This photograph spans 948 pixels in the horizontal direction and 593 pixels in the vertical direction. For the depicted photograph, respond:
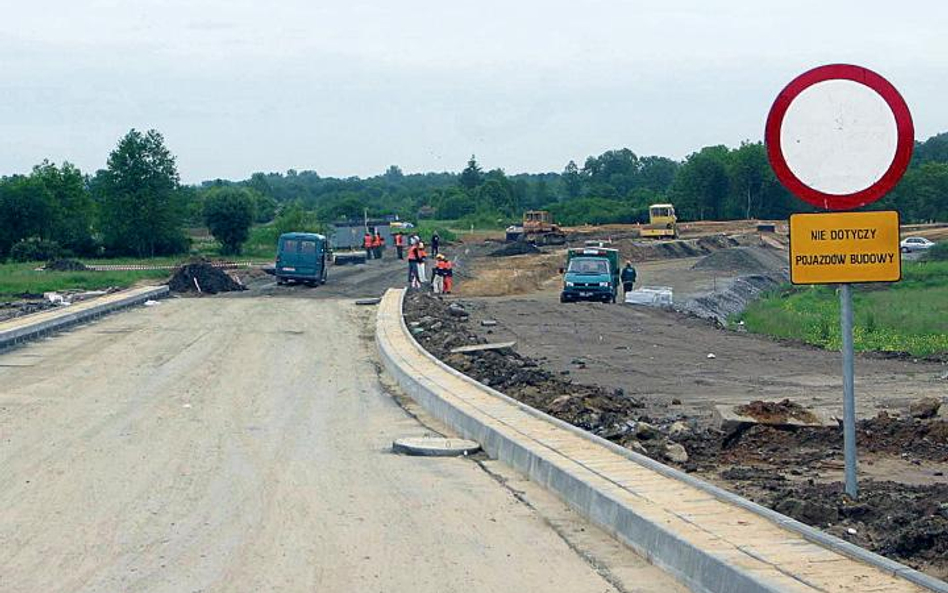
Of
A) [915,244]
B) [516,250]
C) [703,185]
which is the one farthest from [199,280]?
[703,185]

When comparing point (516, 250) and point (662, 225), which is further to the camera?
point (662, 225)

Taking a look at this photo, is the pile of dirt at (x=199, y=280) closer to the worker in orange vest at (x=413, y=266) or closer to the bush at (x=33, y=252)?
the worker in orange vest at (x=413, y=266)

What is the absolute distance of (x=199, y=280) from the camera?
166 ft

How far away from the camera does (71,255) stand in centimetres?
8950

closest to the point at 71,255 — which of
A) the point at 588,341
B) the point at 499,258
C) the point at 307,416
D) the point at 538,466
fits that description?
the point at 499,258

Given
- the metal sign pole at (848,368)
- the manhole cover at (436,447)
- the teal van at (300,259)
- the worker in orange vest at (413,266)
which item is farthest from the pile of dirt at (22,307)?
A: the metal sign pole at (848,368)

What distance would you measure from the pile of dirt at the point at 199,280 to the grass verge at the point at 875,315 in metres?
20.0

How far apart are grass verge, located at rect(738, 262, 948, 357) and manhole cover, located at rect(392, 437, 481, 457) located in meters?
14.8

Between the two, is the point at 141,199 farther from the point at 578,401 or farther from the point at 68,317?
the point at 578,401

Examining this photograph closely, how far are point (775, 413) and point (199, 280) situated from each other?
1572 inches

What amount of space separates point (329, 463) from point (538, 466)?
236cm

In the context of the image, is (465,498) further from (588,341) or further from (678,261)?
(678,261)

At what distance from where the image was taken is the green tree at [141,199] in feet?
291

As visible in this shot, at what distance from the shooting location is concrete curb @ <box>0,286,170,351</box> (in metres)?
27.5
